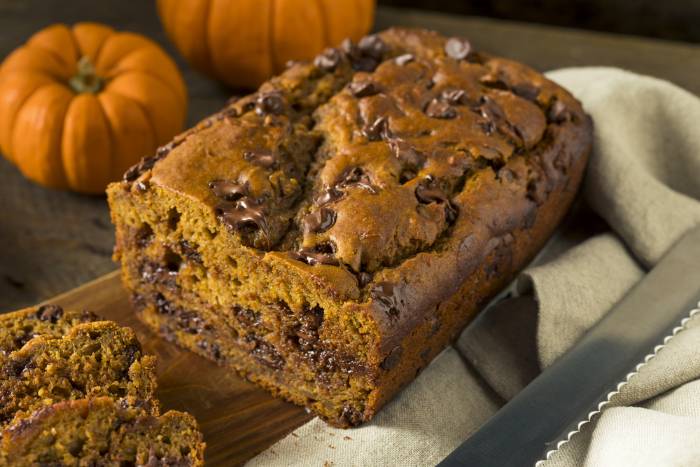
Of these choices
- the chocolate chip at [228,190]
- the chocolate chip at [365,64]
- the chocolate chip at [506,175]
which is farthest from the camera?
the chocolate chip at [365,64]

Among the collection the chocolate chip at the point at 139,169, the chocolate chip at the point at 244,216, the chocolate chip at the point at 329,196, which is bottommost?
the chocolate chip at the point at 139,169

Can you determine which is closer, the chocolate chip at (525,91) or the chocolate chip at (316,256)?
the chocolate chip at (316,256)

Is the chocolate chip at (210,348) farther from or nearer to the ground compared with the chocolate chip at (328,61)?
nearer to the ground

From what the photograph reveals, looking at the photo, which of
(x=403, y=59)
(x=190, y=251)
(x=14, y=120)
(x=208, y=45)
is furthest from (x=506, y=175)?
(x=14, y=120)

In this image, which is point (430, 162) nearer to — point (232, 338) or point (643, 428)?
point (232, 338)

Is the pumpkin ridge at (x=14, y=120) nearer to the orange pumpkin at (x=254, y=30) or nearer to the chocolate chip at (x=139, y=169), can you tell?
the orange pumpkin at (x=254, y=30)

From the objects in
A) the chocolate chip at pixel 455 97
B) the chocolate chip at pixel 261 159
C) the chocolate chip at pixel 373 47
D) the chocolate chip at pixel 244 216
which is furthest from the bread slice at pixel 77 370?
the chocolate chip at pixel 373 47

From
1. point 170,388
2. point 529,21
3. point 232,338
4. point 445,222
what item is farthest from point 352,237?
point 529,21

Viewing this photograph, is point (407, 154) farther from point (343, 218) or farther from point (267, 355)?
point (267, 355)

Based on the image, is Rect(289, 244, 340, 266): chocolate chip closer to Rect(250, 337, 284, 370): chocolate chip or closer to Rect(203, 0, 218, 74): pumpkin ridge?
Rect(250, 337, 284, 370): chocolate chip
